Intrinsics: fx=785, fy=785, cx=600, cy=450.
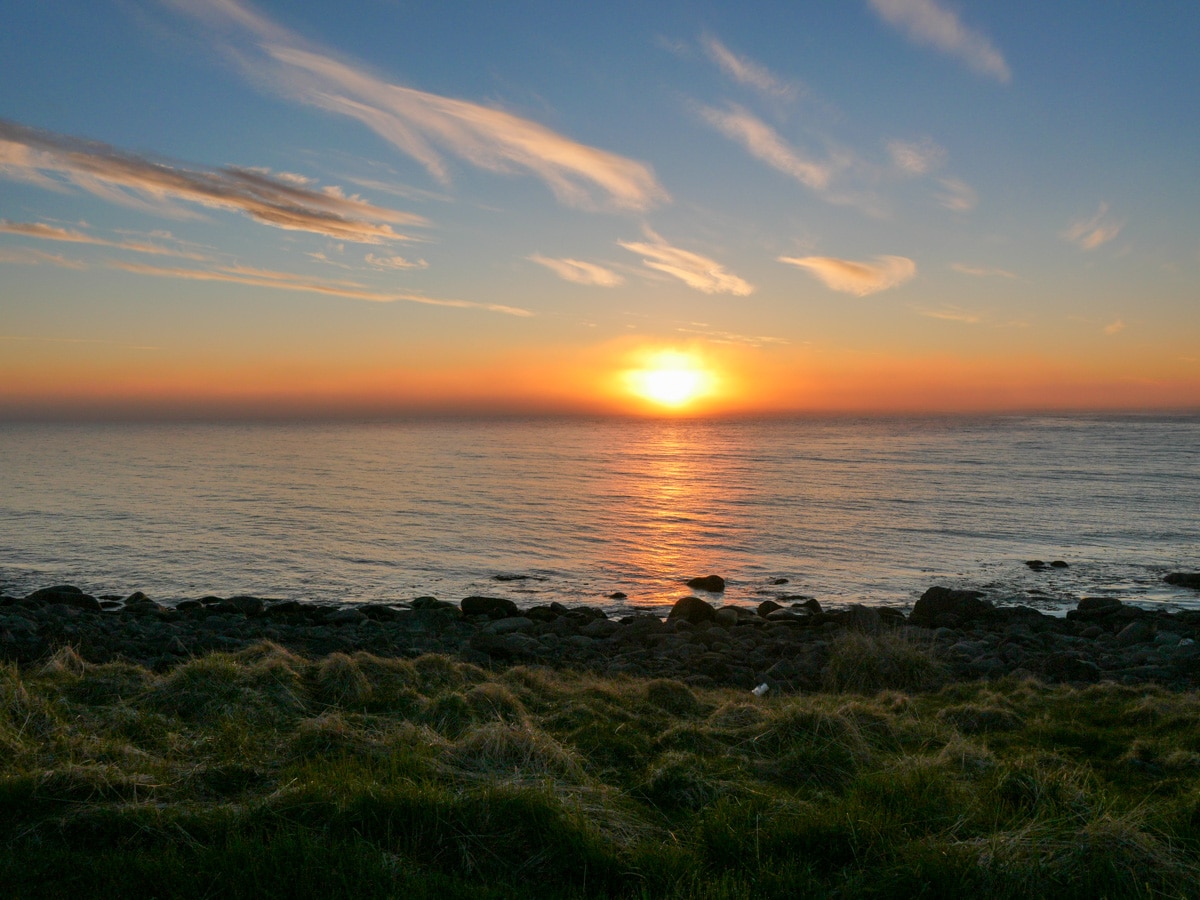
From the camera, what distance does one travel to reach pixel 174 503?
4553 cm

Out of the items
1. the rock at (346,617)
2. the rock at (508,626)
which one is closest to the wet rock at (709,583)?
the rock at (508,626)

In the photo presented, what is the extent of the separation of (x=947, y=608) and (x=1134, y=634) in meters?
3.98

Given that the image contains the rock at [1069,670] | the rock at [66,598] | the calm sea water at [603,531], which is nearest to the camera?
the rock at [1069,670]

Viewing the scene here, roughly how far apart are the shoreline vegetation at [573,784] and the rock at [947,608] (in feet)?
22.5

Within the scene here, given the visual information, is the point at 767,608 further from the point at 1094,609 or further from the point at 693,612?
the point at 1094,609

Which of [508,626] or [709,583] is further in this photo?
[709,583]

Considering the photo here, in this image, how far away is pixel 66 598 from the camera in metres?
22.5

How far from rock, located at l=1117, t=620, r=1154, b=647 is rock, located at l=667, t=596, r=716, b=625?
9.16 m

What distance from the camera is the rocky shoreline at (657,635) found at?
45.5 feet

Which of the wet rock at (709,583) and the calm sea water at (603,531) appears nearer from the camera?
the wet rock at (709,583)

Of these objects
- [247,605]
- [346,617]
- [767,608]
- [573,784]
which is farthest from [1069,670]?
[247,605]

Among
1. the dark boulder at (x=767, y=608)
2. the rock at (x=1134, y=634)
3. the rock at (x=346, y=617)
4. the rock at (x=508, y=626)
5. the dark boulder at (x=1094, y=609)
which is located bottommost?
the rock at (x=346, y=617)

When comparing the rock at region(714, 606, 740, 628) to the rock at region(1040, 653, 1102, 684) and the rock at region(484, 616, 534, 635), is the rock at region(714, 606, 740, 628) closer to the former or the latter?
the rock at region(484, 616, 534, 635)

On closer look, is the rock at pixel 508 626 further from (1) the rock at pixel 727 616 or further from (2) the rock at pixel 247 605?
(2) the rock at pixel 247 605
